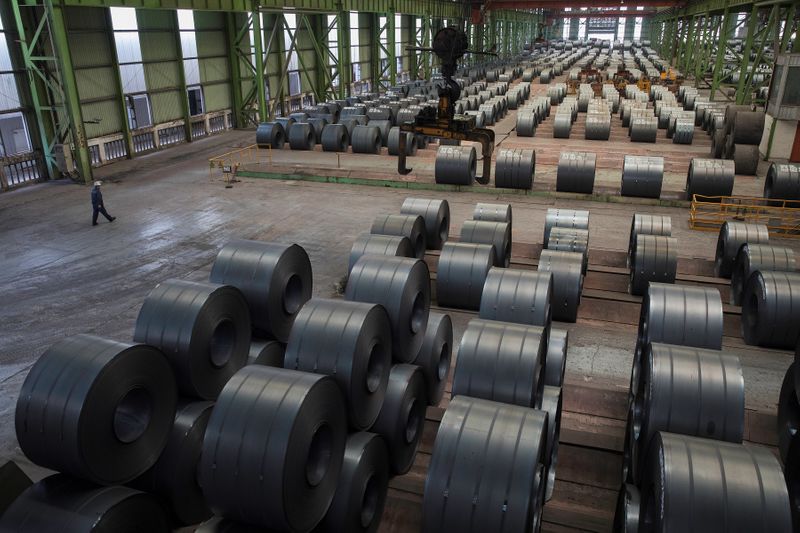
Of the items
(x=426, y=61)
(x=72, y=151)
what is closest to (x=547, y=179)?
(x=72, y=151)

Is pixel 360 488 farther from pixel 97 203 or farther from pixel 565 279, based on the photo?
pixel 97 203

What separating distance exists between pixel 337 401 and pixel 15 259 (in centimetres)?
1126

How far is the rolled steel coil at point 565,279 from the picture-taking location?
380 inches

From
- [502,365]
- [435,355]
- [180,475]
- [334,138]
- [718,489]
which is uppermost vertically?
[334,138]

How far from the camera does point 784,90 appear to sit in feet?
65.1

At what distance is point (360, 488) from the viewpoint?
5.55 m

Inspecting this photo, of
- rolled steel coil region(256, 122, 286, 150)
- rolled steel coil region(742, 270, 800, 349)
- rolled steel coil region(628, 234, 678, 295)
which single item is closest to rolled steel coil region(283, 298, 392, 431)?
rolled steel coil region(628, 234, 678, 295)

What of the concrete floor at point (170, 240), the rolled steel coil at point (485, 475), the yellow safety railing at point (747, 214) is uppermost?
the rolled steel coil at point (485, 475)

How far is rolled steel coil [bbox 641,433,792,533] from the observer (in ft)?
13.1

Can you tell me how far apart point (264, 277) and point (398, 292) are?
1813 mm

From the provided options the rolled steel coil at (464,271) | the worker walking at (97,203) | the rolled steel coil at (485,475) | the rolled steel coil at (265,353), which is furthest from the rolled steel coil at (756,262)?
the worker walking at (97,203)

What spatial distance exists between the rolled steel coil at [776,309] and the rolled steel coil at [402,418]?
5716 millimetres

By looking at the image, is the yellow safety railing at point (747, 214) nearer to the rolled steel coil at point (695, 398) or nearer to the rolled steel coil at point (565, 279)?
the rolled steel coil at point (565, 279)

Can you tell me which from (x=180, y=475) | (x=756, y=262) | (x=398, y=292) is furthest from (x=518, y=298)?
(x=756, y=262)
